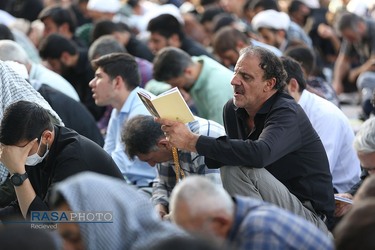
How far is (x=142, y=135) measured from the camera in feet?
17.0

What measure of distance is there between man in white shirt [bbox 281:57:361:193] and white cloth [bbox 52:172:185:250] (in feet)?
8.99

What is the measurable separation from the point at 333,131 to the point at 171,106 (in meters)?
1.63

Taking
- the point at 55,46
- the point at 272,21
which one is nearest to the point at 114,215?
the point at 55,46

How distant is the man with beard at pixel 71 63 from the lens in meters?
8.47

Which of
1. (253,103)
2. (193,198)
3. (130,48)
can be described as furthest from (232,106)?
(130,48)

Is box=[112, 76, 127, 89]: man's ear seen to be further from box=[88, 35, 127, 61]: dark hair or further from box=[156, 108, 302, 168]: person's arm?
box=[156, 108, 302, 168]: person's arm

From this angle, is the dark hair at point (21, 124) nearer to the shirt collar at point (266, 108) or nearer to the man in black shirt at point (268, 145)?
the man in black shirt at point (268, 145)

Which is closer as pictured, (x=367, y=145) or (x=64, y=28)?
(x=367, y=145)

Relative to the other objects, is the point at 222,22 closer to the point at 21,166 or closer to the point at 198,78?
the point at 198,78

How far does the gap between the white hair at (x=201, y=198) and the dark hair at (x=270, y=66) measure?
172 centimetres

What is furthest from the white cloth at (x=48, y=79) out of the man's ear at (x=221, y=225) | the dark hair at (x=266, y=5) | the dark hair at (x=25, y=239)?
the dark hair at (x=266, y=5)

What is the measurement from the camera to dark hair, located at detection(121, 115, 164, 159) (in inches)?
204

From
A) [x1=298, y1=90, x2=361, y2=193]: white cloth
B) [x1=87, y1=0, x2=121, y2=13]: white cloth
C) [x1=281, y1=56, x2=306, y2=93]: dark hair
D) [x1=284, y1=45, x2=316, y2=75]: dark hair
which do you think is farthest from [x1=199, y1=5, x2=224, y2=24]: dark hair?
[x1=298, y1=90, x2=361, y2=193]: white cloth

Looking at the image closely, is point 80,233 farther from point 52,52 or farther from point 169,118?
point 52,52
